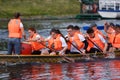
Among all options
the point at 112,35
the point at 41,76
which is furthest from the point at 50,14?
the point at 41,76

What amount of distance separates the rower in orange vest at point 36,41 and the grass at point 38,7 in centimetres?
6002

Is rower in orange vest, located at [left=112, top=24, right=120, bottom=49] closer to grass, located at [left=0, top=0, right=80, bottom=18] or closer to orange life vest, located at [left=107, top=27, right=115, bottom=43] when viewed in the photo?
orange life vest, located at [left=107, top=27, right=115, bottom=43]

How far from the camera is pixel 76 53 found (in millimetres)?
25359

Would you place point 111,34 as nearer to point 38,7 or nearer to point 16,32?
point 16,32

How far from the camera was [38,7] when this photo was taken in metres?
93.7

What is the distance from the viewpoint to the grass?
88750 mm

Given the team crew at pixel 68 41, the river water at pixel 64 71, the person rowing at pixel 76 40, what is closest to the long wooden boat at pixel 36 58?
the river water at pixel 64 71

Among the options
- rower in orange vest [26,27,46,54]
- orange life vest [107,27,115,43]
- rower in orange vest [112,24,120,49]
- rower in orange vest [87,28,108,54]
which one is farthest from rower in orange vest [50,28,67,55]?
rower in orange vest [112,24,120,49]

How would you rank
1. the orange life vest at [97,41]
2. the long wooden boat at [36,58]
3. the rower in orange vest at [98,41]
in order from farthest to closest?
the orange life vest at [97,41] < the rower in orange vest at [98,41] < the long wooden boat at [36,58]

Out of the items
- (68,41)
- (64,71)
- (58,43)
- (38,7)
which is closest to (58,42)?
(58,43)

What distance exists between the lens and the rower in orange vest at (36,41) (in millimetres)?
24578

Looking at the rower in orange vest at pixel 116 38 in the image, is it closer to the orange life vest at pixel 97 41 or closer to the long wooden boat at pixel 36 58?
the orange life vest at pixel 97 41

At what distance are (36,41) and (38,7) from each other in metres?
69.4

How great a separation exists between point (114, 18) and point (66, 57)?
5967 centimetres
